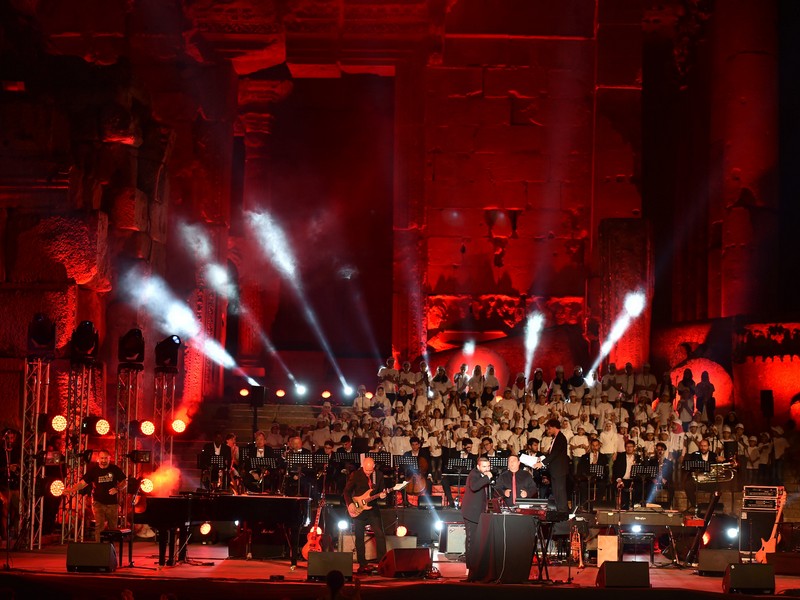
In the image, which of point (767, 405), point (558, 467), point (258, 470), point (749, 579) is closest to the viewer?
point (749, 579)

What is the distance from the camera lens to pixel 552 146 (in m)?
30.9

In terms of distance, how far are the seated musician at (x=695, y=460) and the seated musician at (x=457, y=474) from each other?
11.5 ft

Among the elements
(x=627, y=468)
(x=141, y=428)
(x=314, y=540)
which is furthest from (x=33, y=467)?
(x=627, y=468)

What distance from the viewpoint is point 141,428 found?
A: 1848 cm

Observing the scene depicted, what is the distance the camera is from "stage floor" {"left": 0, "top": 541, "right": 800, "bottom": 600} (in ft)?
46.5

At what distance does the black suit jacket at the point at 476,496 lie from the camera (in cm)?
1616

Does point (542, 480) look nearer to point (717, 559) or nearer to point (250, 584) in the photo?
point (717, 559)

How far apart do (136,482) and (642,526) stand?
7184mm

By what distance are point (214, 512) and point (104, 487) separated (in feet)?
5.90

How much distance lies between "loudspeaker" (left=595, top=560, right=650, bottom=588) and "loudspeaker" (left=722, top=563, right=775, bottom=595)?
0.95 meters

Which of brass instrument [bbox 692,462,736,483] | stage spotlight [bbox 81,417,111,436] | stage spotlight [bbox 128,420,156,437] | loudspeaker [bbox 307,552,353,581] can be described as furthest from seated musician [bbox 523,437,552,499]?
stage spotlight [bbox 81,417,111,436]

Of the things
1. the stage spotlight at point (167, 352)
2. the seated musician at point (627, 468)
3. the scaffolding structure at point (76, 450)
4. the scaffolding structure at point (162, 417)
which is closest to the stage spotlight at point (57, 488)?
the scaffolding structure at point (76, 450)

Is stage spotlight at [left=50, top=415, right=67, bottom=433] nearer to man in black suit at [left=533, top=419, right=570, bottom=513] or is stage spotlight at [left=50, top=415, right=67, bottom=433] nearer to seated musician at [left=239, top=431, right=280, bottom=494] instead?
seated musician at [left=239, top=431, right=280, bottom=494]

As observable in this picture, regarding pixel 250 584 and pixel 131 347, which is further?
pixel 131 347
